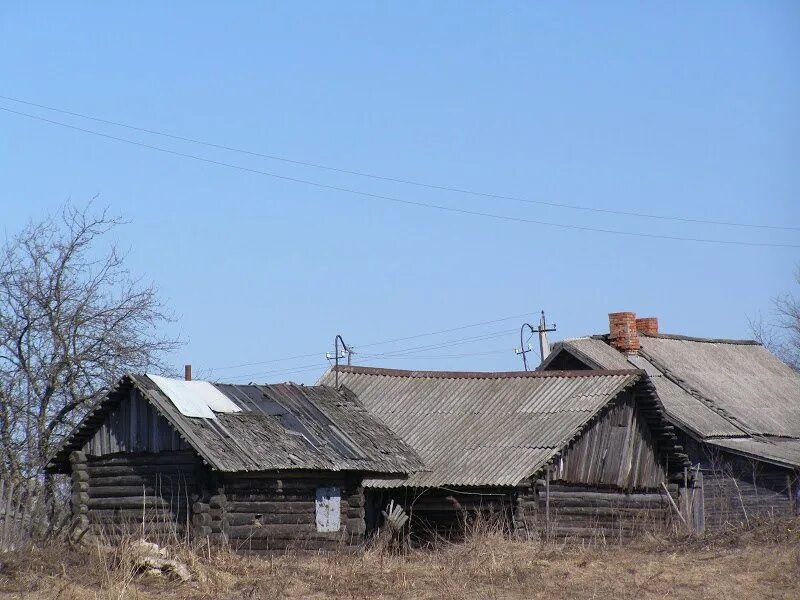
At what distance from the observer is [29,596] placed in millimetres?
15914

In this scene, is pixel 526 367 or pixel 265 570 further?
pixel 526 367

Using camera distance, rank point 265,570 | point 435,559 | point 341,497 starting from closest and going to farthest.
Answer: point 265,570 < point 435,559 < point 341,497

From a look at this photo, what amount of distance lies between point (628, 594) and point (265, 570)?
18.5ft

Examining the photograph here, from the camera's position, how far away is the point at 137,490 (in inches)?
928

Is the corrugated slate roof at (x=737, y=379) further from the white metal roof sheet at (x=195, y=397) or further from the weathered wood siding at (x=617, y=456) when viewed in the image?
the white metal roof sheet at (x=195, y=397)

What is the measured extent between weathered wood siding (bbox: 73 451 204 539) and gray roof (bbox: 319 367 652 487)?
14.0 feet

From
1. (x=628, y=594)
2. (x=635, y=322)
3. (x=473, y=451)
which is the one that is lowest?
(x=628, y=594)

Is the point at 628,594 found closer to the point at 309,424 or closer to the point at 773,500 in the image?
the point at 309,424

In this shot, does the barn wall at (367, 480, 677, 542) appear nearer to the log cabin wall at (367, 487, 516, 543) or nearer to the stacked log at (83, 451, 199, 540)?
the log cabin wall at (367, 487, 516, 543)

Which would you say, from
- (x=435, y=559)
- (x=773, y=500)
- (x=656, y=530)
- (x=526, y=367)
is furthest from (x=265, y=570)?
(x=526, y=367)

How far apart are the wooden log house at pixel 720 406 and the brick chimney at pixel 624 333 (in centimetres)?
3

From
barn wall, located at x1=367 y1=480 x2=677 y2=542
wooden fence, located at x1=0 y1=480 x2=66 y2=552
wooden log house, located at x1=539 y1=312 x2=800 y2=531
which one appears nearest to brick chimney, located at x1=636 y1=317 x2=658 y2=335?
wooden log house, located at x1=539 y1=312 x2=800 y2=531

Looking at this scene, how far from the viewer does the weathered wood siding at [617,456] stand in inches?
1032

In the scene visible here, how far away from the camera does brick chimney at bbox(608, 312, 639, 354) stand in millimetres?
34344
